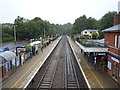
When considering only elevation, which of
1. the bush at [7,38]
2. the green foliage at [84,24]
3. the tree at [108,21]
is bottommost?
the bush at [7,38]

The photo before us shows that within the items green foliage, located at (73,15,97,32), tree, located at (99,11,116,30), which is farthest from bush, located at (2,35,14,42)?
green foliage, located at (73,15,97,32)

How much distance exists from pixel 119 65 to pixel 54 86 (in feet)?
20.6

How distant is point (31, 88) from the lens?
1225 cm

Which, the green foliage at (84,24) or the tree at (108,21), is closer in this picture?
the tree at (108,21)

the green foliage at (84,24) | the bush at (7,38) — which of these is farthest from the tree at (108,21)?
the green foliage at (84,24)

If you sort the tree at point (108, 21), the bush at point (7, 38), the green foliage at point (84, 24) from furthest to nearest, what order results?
the green foliage at point (84, 24)
the bush at point (7, 38)
the tree at point (108, 21)

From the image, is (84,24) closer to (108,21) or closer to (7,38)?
(108,21)

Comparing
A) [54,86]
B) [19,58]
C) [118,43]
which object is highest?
[118,43]

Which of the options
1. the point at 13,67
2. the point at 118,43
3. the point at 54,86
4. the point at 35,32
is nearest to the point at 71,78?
the point at 54,86

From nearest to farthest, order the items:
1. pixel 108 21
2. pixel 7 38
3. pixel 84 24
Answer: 1. pixel 108 21
2. pixel 7 38
3. pixel 84 24

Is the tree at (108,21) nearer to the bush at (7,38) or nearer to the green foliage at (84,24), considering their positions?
the bush at (7,38)

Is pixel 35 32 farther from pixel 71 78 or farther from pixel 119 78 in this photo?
pixel 119 78

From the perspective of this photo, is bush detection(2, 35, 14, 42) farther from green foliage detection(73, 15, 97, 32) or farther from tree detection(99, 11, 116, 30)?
green foliage detection(73, 15, 97, 32)

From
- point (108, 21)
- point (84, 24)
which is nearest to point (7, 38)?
point (108, 21)
